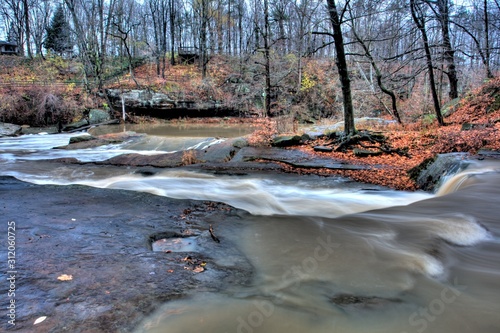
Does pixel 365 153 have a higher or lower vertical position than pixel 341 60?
lower

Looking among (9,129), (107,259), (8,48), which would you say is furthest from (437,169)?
(8,48)

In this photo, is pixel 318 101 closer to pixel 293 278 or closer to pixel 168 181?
pixel 168 181

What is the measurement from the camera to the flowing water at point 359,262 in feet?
9.91

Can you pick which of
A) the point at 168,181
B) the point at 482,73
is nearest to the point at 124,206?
the point at 168,181

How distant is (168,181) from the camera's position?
964 cm

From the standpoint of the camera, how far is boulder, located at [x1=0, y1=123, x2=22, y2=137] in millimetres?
22987

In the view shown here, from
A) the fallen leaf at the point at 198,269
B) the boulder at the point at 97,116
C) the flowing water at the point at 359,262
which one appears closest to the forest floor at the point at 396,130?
the boulder at the point at 97,116

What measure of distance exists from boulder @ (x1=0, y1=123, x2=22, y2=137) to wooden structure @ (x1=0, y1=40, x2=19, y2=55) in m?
25.9

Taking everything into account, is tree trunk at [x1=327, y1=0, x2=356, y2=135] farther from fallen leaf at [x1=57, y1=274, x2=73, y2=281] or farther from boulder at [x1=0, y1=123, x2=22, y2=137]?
boulder at [x1=0, y1=123, x2=22, y2=137]

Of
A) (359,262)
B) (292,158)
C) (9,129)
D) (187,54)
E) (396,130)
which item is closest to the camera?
(359,262)

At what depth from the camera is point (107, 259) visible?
4.06 meters

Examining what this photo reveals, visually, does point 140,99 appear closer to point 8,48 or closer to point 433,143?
point 433,143

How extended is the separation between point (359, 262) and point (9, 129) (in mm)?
27341

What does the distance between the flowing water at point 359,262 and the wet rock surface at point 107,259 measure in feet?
0.92
